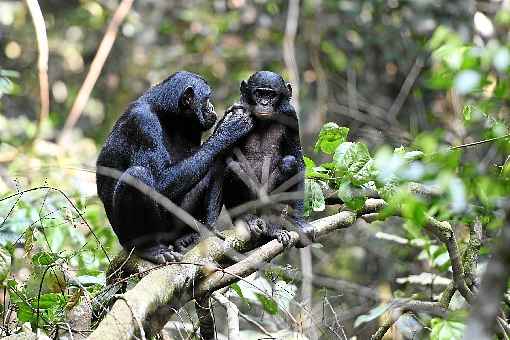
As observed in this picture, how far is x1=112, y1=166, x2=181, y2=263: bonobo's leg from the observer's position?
5539mm

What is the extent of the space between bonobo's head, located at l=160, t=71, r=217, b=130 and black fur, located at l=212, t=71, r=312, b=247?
23cm

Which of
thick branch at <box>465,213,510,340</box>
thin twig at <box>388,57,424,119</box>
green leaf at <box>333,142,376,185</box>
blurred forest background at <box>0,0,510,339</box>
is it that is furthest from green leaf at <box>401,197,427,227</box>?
thin twig at <box>388,57,424,119</box>

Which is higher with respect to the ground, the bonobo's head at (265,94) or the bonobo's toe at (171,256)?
the bonobo's head at (265,94)

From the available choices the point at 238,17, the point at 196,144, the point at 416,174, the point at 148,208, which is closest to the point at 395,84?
the point at 238,17

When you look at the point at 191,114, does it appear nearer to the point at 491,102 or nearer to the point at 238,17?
the point at 491,102

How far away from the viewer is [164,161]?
5793 mm

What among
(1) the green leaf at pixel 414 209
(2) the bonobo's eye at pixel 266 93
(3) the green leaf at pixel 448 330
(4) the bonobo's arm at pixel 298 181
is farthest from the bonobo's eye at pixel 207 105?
(1) the green leaf at pixel 414 209

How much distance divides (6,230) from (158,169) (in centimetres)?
123

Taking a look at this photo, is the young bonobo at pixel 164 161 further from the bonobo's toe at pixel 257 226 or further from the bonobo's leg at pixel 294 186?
the bonobo's leg at pixel 294 186

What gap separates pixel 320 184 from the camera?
5.85m

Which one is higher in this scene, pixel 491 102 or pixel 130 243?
A: pixel 130 243

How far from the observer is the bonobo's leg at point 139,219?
5.54m

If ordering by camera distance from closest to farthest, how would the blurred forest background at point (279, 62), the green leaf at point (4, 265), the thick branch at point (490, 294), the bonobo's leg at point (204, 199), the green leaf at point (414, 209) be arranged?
the thick branch at point (490, 294)
the green leaf at point (414, 209)
the green leaf at point (4, 265)
the bonobo's leg at point (204, 199)
the blurred forest background at point (279, 62)

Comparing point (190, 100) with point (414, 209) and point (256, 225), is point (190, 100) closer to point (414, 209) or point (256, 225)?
point (256, 225)
